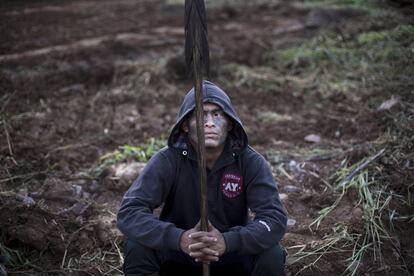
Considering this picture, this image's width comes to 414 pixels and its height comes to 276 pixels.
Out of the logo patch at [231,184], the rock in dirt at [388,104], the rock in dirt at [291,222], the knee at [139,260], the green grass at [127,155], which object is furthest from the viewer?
the rock in dirt at [388,104]

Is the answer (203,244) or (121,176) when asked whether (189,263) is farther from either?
(121,176)

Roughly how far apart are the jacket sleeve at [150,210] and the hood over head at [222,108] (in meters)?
0.12

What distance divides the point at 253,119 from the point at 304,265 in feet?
8.38

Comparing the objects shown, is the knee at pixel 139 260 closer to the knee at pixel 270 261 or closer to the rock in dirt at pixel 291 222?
the knee at pixel 270 261

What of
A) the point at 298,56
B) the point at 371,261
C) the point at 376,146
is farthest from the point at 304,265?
the point at 298,56

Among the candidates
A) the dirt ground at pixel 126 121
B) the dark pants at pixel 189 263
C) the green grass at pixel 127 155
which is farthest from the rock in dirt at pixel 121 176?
the dark pants at pixel 189 263

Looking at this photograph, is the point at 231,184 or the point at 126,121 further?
the point at 126,121

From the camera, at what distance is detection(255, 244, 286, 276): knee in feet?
8.43

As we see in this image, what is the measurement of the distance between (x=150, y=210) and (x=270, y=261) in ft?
2.13

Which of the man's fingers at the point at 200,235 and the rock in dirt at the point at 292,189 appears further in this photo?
the rock in dirt at the point at 292,189

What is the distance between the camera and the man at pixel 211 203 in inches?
98.3

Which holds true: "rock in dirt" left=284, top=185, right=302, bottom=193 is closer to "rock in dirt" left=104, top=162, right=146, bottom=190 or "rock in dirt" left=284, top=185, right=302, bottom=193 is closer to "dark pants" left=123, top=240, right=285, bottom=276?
"rock in dirt" left=104, top=162, right=146, bottom=190

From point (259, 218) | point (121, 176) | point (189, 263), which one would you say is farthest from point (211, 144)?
point (121, 176)

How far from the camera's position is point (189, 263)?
109 inches
